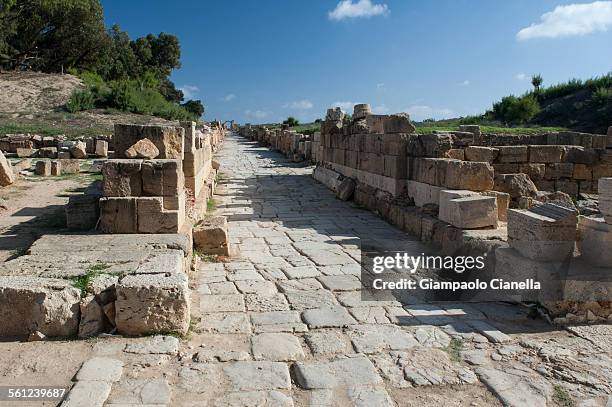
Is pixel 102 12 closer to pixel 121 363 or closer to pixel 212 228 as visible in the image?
pixel 212 228

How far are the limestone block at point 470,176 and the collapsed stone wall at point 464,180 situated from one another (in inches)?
0.6

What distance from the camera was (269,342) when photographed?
4160 millimetres

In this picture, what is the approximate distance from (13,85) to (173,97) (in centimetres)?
4034

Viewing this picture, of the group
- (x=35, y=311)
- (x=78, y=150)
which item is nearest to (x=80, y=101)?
(x=78, y=150)

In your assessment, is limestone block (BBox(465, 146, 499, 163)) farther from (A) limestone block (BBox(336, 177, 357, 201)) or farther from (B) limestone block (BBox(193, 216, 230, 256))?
(B) limestone block (BBox(193, 216, 230, 256))

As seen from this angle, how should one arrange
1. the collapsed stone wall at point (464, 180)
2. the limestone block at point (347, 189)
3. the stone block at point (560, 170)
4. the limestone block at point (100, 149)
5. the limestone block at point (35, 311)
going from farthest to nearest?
1. the limestone block at point (100, 149)
2. the limestone block at point (347, 189)
3. the stone block at point (560, 170)
4. the collapsed stone wall at point (464, 180)
5. the limestone block at point (35, 311)

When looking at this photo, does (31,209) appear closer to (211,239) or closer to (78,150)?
(211,239)

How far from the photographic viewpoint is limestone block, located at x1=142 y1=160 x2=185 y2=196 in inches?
247

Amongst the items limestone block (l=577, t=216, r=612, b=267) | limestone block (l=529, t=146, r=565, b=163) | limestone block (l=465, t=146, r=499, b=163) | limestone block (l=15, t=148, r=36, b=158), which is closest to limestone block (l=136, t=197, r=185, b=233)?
limestone block (l=577, t=216, r=612, b=267)

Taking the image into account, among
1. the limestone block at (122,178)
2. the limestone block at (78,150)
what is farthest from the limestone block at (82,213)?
the limestone block at (78,150)

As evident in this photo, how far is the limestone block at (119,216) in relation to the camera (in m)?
6.07

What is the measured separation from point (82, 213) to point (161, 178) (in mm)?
1142

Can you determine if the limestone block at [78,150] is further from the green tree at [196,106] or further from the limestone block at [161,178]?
the green tree at [196,106]

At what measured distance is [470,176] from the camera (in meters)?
7.93
